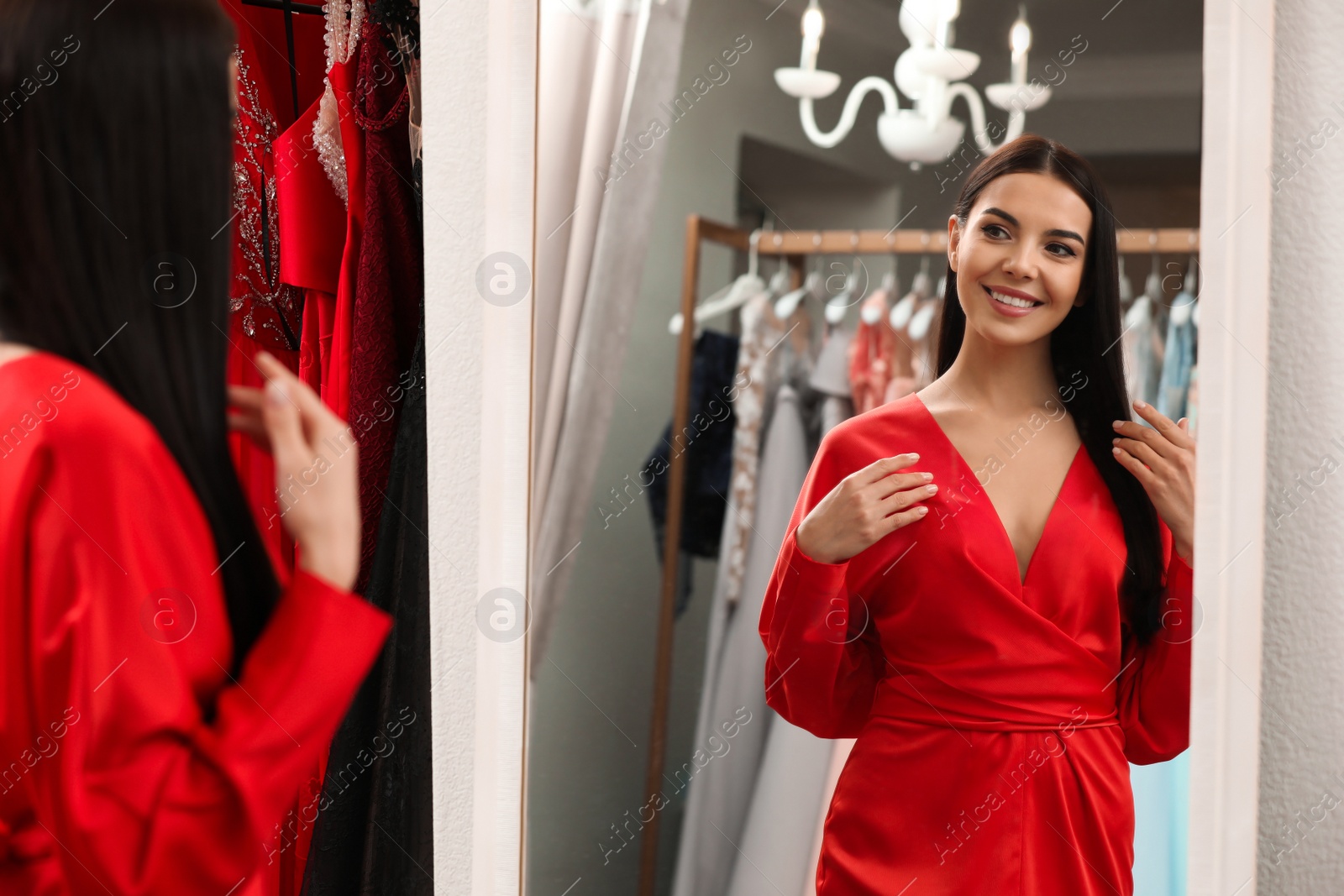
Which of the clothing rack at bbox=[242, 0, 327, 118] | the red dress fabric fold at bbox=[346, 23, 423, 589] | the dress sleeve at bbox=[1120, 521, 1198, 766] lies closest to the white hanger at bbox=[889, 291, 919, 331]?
the dress sleeve at bbox=[1120, 521, 1198, 766]

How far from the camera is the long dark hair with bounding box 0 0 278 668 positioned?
0.61 metres

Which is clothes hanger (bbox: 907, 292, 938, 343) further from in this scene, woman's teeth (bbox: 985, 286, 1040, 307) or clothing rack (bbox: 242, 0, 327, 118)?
clothing rack (bbox: 242, 0, 327, 118)

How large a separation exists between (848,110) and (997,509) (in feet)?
0.97

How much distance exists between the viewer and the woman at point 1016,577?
0.69 metres

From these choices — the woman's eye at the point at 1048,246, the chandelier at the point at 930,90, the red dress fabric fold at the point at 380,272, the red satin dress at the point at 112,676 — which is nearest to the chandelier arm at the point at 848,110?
the chandelier at the point at 930,90

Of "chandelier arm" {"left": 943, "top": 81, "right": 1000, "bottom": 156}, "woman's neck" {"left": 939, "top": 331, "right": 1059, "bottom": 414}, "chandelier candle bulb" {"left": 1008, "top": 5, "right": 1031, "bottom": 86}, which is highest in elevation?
"chandelier candle bulb" {"left": 1008, "top": 5, "right": 1031, "bottom": 86}

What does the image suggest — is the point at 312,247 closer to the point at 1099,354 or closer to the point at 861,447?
the point at 861,447

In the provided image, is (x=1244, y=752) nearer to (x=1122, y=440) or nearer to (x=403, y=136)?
(x=1122, y=440)

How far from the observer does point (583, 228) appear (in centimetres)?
79

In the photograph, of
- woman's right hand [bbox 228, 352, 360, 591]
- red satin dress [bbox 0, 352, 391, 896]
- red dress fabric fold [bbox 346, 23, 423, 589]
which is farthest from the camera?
red dress fabric fold [bbox 346, 23, 423, 589]

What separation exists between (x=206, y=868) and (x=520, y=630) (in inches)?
10.5

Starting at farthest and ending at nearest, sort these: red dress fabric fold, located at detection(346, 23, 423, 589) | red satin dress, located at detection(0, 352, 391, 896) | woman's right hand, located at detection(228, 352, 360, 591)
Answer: red dress fabric fold, located at detection(346, 23, 423, 589) < woman's right hand, located at detection(228, 352, 360, 591) < red satin dress, located at detection(0, 352, 391, 896)

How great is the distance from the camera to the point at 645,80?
0.77 meters

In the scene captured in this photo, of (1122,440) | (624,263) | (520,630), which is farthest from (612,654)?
(1122,440)
